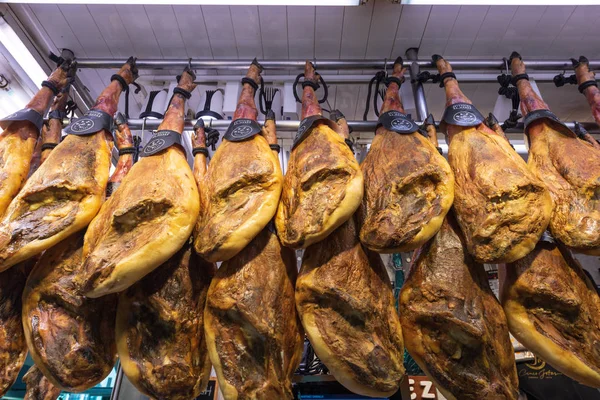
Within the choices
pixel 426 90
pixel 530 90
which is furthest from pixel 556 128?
pixel 426 90

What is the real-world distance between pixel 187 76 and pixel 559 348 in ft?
7.80

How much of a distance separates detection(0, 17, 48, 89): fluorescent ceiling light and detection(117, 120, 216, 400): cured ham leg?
1979mm

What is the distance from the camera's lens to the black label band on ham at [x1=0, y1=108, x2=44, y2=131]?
182 centimetres

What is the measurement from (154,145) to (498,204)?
5.06 feet

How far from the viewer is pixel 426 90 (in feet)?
9.76

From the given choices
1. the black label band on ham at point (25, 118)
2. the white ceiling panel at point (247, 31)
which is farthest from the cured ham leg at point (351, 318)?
the white ceiling panel at point (247, 31)

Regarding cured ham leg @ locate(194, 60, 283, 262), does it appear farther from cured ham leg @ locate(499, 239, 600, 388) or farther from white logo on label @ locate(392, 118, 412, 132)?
cured ham leg @ locate(499, 239, 600, 388)

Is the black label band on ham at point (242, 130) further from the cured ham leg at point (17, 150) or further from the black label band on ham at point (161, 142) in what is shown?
the cured ham leg at point (17, 150)

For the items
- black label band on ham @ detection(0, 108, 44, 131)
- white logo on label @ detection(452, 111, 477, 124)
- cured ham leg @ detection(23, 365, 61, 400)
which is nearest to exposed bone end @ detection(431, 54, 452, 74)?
white logo on label @ detection(452, 111, 477, 124)

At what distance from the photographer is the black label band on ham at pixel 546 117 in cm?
177

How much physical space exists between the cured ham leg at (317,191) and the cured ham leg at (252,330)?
7.7 inches

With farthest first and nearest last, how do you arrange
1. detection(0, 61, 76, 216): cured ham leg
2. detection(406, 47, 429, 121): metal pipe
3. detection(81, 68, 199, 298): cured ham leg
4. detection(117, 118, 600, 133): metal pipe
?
detection(406, 47, 429, 121): metal pipe
detection(117, 118, 600, 133): metal pipe
detection(0, 61, 76, 216): cured ham leg
detection(81, 68, 199, 298): cured ham leg

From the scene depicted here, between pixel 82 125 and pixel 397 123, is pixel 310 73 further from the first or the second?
pixel 82 125

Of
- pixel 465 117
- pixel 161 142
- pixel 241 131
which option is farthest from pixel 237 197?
pixel 465 117
